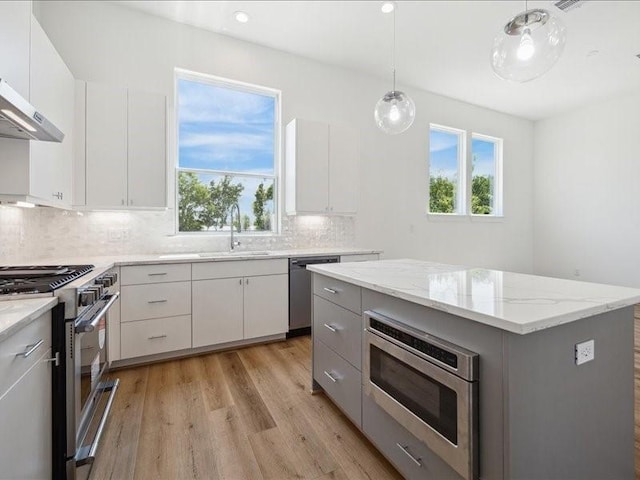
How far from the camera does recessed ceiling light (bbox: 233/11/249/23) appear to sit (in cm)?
320

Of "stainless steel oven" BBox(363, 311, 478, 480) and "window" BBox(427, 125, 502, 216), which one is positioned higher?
"window" BBox(427, 125, 502, 216)

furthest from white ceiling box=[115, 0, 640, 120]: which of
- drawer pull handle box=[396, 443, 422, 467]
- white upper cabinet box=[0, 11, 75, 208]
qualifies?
drawer pull handle box=[396, 443, 422, 467]

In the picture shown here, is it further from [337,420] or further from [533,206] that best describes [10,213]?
[533,206]

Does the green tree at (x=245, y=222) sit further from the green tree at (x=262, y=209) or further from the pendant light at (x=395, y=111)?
the pendant light at (x=395, y=111)

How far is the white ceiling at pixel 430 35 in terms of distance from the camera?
315cm

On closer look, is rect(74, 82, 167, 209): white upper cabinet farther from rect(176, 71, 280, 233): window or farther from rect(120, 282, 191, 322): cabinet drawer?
rect(120, 282, 191, 322): cabinet drawer

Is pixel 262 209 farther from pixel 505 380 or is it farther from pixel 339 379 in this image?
pixel 505 380

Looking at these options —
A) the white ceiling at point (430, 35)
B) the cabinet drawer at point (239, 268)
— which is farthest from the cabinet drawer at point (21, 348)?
the white ceiling at point (430, 35)

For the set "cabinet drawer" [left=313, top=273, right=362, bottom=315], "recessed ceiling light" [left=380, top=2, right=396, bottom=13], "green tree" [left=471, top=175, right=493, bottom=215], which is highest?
"recessed ceiling light" [left=380, top=2, right=396, bottom=13]

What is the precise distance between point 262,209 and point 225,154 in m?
0.76

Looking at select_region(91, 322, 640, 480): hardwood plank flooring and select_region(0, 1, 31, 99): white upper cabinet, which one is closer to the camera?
select_region(91, 322, 640, 480): hardwood plank flooring

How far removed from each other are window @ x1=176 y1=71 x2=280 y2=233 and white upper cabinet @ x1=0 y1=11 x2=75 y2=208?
1.17 m

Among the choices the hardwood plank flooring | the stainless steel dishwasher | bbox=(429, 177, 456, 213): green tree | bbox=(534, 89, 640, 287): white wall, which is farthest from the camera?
bbox=(429, 177, 456, 213): green tree

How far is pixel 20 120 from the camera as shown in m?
1.57
